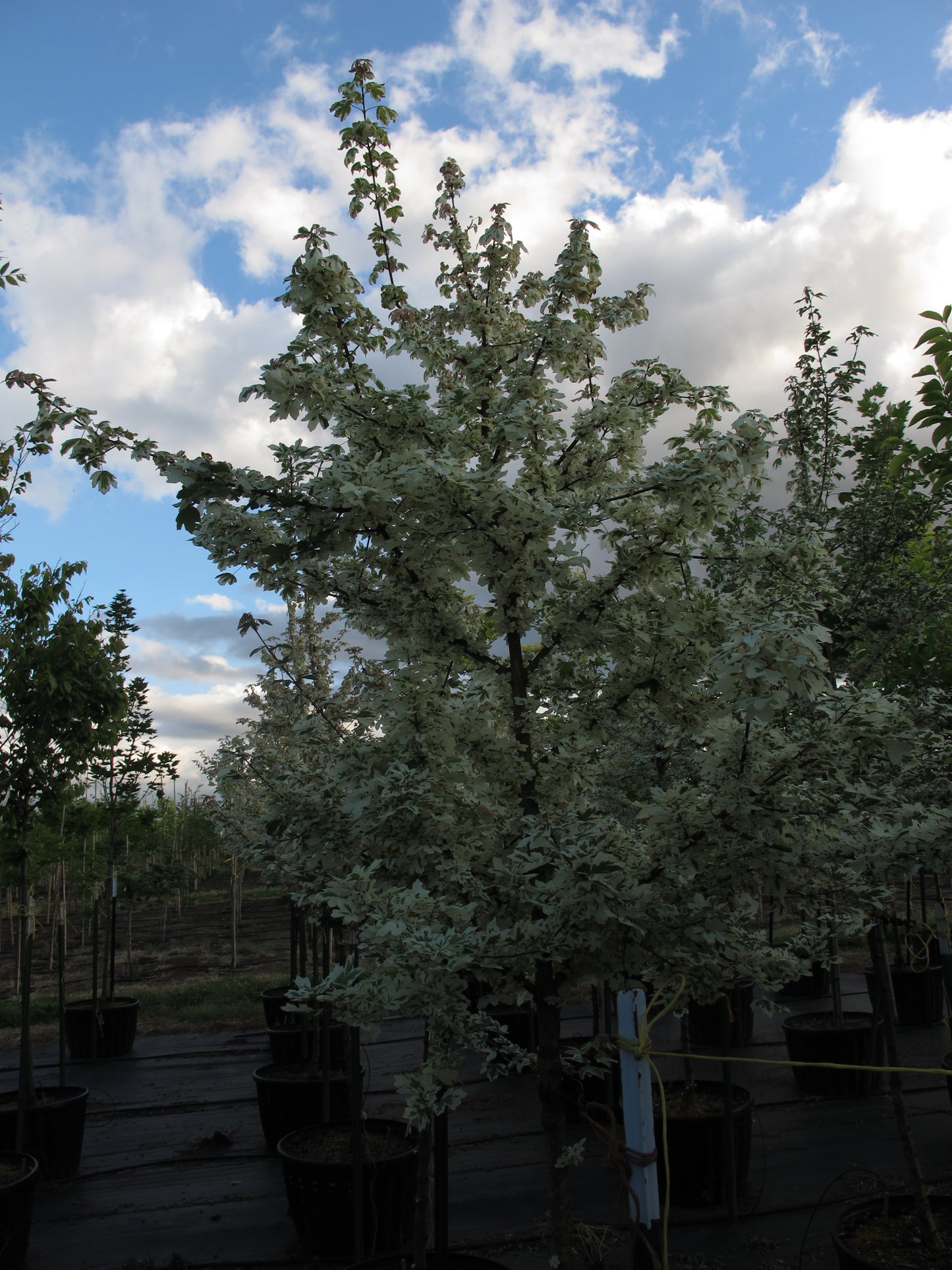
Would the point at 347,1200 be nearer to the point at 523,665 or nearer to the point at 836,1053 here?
the point at 523,665

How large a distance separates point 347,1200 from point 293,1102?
71.0 inches

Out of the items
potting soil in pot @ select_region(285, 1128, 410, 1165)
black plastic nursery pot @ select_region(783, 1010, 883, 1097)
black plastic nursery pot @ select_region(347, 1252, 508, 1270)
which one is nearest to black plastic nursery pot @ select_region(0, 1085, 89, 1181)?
potting soil in pot @ select_region(285, 1128, 410, 1165)

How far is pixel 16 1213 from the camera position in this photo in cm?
458

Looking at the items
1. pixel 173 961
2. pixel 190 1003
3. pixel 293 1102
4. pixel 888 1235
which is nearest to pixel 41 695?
pixel 293 1102

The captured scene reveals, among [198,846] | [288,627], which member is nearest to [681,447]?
[288,627]

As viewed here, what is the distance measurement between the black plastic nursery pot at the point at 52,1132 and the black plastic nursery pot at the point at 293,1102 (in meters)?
1.34

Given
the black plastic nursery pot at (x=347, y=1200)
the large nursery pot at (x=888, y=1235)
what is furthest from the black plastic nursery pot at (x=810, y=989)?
the black plastic nursery pot at (x=347, y=1200)

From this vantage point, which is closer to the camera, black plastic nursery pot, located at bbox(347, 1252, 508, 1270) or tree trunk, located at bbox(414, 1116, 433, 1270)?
black plastic nursery pot, located at bbox(347, 1252, 508, 1270)

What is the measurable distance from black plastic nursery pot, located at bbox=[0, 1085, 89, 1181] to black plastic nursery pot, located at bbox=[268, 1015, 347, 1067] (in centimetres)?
171

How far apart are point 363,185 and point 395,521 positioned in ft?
6.09

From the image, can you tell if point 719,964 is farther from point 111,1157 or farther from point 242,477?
point 111,1157

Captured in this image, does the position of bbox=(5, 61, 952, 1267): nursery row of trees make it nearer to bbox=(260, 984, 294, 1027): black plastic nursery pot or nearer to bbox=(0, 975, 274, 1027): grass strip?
bbox=(260, 984, 294, 1027): black plastic nursery pot

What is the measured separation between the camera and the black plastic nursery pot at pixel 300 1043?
7.32 meters

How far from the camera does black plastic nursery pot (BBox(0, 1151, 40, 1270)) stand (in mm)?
4492
